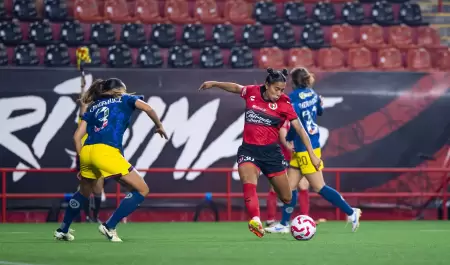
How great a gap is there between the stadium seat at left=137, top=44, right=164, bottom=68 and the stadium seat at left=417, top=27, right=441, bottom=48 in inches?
233

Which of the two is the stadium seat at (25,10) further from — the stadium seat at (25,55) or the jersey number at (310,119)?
the jersey number at (310,119)

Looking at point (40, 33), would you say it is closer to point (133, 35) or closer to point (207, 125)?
point (133, 35)

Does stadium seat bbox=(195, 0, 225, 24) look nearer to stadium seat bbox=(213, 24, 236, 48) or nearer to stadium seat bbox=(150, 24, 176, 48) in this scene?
stadium seat bbox=(213, 24, 236, 48)

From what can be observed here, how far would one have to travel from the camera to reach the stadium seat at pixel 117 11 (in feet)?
70.8

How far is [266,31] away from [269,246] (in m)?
11.5

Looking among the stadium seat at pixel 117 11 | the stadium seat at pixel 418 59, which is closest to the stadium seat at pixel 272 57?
the stadium seat at pixel 418 59

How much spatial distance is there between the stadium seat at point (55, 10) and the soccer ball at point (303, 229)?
1085 cm

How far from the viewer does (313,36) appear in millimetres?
21719

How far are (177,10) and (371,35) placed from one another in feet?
13.9

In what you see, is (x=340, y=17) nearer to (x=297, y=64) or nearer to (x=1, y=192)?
(x=297, y=64)

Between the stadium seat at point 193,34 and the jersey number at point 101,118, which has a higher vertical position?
the jersey number at point 101,118

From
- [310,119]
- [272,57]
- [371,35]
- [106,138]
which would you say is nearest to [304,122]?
[310,119]

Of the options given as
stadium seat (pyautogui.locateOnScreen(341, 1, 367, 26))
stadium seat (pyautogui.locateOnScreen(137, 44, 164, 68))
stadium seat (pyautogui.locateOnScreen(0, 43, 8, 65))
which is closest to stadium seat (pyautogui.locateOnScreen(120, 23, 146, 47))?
stadium seat (pyautogui.locateOnScreen(137, 44, 164, 68))

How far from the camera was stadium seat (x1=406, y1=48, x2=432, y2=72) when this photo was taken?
A: 69.2 ft
